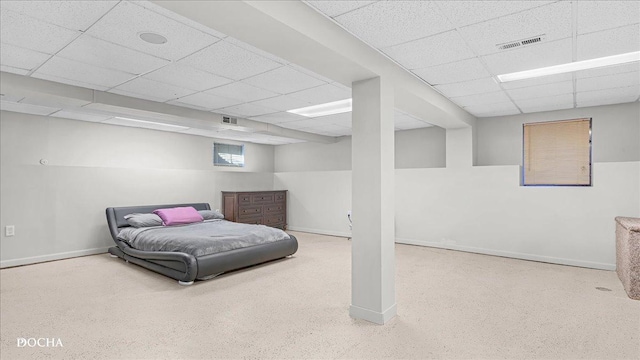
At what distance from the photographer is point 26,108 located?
4820mm

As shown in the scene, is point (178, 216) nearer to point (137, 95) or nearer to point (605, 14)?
point (137, 95)

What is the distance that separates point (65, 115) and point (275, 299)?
4.63 m

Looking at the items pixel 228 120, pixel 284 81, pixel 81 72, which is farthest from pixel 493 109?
pixel 81 72

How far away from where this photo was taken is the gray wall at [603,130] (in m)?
4.76

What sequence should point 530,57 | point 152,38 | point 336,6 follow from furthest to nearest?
point 530,57, point 152,38, point 336,6

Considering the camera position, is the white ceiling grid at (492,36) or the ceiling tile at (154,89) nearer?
the white ceiling grid at (492,36)

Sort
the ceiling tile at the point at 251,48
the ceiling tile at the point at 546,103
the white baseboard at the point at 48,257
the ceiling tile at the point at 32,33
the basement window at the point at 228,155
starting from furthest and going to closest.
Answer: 1. the basement window at the point at 228,155
2. the white baseboard at the point at 48,257
3. the ceiling tile at the point at 546,103
4. the ceiling tile at the point at 251,48
5. the ceiling tile at the point at 32,33

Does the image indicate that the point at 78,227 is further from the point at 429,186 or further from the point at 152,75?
A: the point at 429,186

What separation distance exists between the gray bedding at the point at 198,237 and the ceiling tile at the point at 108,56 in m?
2.18

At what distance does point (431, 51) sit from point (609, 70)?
80.9 inches

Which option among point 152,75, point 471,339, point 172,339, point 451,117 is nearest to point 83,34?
point 152,75

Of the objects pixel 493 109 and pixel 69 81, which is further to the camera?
pixel 493 109

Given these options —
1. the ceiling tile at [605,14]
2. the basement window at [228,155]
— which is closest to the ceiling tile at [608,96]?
the ceiling tile at [605,14]

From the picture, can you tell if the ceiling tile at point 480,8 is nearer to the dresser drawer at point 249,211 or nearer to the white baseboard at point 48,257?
the dresser drawer at point 249,211
